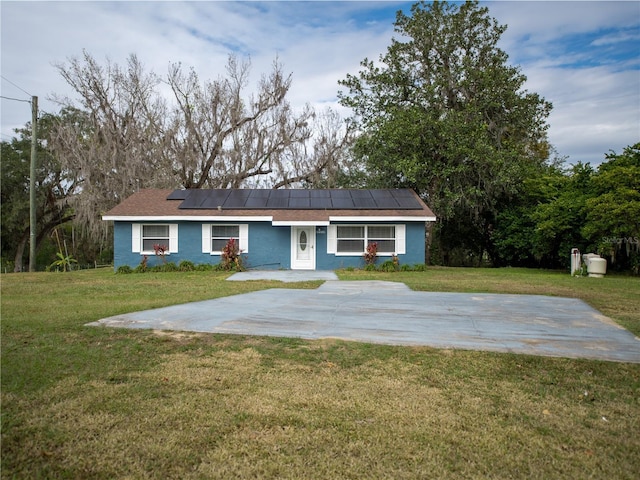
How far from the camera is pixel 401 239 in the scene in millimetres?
17391

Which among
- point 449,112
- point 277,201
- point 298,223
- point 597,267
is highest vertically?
point 449,112

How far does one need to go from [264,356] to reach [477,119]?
18.4 metres

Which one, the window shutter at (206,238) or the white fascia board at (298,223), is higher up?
the white fascia board at (298,223)

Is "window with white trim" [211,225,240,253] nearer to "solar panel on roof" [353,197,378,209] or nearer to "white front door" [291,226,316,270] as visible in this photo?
"white front door" [291,226,316,270]

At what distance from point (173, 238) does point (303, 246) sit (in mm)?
4899

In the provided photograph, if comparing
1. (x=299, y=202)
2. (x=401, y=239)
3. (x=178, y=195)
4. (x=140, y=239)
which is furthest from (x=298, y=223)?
(x=140, y=239)

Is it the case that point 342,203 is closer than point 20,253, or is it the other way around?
point 342,203

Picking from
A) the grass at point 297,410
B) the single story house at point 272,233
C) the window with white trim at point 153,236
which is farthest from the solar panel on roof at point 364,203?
the grass at point 297,410

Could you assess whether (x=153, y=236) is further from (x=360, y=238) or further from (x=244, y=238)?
(x=360, y=238)

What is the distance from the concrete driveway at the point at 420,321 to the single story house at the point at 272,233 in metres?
7.49

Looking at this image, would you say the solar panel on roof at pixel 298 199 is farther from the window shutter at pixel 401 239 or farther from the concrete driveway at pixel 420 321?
the concrete driveway at pixel 420 321

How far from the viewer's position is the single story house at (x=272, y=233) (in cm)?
1708

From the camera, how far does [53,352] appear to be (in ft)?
16.0

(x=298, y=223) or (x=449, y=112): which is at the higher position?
(x=449, y=112)
